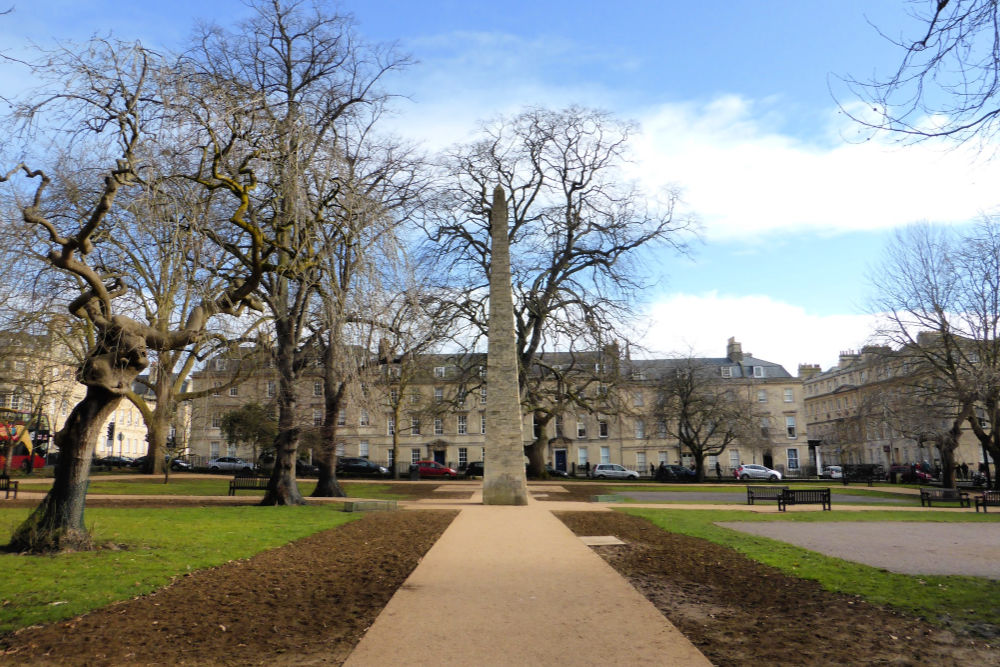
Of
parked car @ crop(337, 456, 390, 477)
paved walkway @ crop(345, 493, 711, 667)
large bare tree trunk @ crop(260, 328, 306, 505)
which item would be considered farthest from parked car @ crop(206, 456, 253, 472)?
paved walkway @ crop(345, 493, 711, 667)

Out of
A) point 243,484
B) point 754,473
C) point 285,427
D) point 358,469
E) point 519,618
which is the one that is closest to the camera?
point 519,618

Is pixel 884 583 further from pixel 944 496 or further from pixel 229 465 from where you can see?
pixel 229 465

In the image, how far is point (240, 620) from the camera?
20.8 feet

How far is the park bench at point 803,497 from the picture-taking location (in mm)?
21561

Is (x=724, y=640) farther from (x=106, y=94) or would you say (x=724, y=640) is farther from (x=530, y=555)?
(x=106, y=94)

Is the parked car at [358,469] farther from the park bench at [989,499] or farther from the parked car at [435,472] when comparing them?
the park bench at [989,499]

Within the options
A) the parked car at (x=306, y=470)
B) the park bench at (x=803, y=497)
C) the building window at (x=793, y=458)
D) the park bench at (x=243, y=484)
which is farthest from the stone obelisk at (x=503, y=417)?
the building window at (x=793, y=458)

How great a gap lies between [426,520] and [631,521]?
16.8 ft

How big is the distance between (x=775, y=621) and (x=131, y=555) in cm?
838

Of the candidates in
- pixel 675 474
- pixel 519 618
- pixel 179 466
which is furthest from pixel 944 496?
pixel 179 466

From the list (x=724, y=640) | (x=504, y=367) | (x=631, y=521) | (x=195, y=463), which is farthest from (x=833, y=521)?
(x=195, y=463)

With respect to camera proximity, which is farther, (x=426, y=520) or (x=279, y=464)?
(x=279, y=464)

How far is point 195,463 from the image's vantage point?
5981 centimetres

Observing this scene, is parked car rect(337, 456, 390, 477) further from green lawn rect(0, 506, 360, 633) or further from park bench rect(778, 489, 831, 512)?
park bench rect(778, 489, 831, 512)
